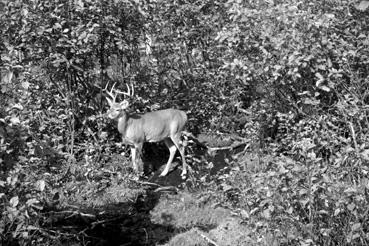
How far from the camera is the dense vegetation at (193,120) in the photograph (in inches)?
199

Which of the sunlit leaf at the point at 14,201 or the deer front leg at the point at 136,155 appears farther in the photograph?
the deer front leg at the point at 136,155

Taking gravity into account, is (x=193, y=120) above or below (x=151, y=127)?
below

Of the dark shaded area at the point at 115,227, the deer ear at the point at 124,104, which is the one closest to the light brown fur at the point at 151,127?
the deer ear at the point at 124,104

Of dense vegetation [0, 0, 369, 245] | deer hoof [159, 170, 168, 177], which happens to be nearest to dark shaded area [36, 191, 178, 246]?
dense vegetation [0, 0, 369, 245]

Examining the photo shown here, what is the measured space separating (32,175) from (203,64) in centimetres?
628

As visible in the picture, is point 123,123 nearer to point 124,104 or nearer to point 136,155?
point 124,104

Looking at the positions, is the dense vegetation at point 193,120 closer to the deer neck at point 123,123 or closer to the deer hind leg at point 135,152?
the deer hind leg at point 135,152

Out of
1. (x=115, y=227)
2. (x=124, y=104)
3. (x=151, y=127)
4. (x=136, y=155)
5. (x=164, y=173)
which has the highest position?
(x=124, y=104)

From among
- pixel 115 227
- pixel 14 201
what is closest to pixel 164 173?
pixel 115 227

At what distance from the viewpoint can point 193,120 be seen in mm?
11180

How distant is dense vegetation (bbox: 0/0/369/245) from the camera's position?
506 centimetres

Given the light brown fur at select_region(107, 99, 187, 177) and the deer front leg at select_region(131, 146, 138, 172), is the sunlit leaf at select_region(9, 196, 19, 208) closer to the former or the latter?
the deer front leg at select_region(131, 146, 138, 172)

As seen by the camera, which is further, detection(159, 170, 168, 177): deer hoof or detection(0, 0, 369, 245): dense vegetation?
detection(159, 170, 168, 177): deer hoof

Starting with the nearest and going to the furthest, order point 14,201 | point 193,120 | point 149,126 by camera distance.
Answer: point 14,201, point 149,126, point 193,120
